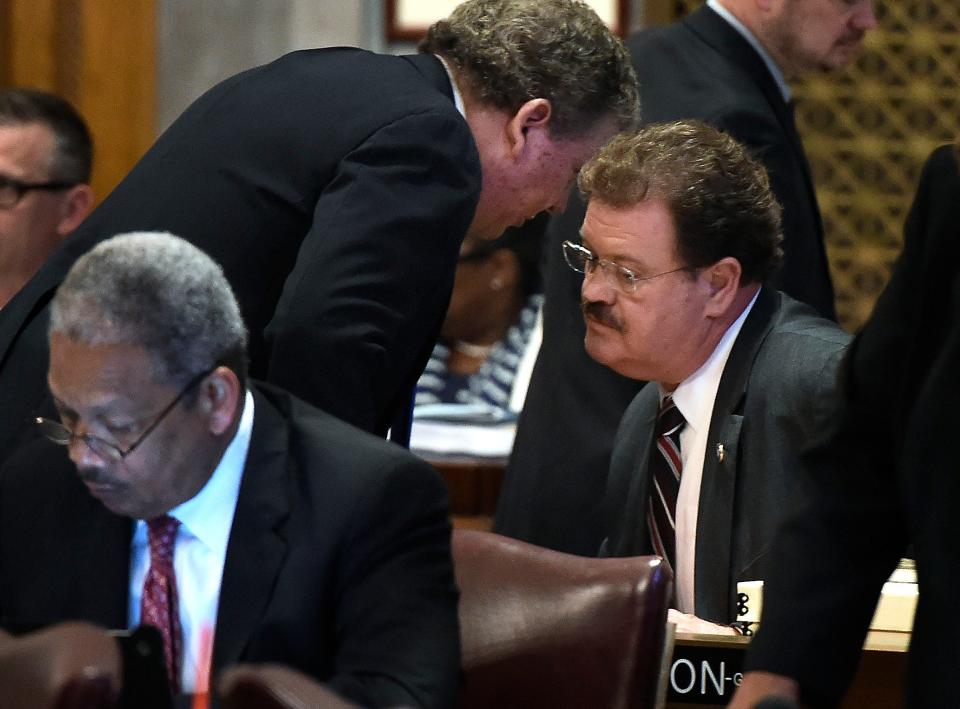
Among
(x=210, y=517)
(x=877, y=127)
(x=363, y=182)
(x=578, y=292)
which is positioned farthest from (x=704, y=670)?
(x=877, y=127)

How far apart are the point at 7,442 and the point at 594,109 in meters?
0.93

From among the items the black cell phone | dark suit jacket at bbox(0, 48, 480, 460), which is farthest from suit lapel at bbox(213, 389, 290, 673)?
the black cell phone

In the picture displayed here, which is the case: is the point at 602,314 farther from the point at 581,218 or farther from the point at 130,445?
the point at 130,445

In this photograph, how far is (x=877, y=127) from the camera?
5.34 meters

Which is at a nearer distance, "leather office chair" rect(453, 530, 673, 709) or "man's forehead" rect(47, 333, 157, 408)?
"man's forehead" rect(47, 333, 157, 408)

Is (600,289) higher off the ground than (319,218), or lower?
lower

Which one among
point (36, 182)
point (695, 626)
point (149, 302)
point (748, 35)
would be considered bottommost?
point (695, 626)

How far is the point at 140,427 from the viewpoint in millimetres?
1832

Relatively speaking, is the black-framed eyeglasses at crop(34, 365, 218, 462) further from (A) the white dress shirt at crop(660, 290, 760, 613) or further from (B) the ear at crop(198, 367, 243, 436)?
(A) the white dress shirt at crop(660, 290, 760, 613)

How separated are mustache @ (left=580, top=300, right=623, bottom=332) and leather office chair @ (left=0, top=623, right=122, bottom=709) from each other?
1519 mm

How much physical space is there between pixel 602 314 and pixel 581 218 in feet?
1.89

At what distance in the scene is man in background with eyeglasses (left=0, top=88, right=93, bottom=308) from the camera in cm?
356

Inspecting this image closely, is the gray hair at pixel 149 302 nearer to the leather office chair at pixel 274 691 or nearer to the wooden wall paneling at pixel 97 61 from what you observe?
the leather office chair at pixel 274 691

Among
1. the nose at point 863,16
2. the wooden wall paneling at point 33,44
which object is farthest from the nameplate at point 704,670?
the wooden wall paneling at point 33,44
